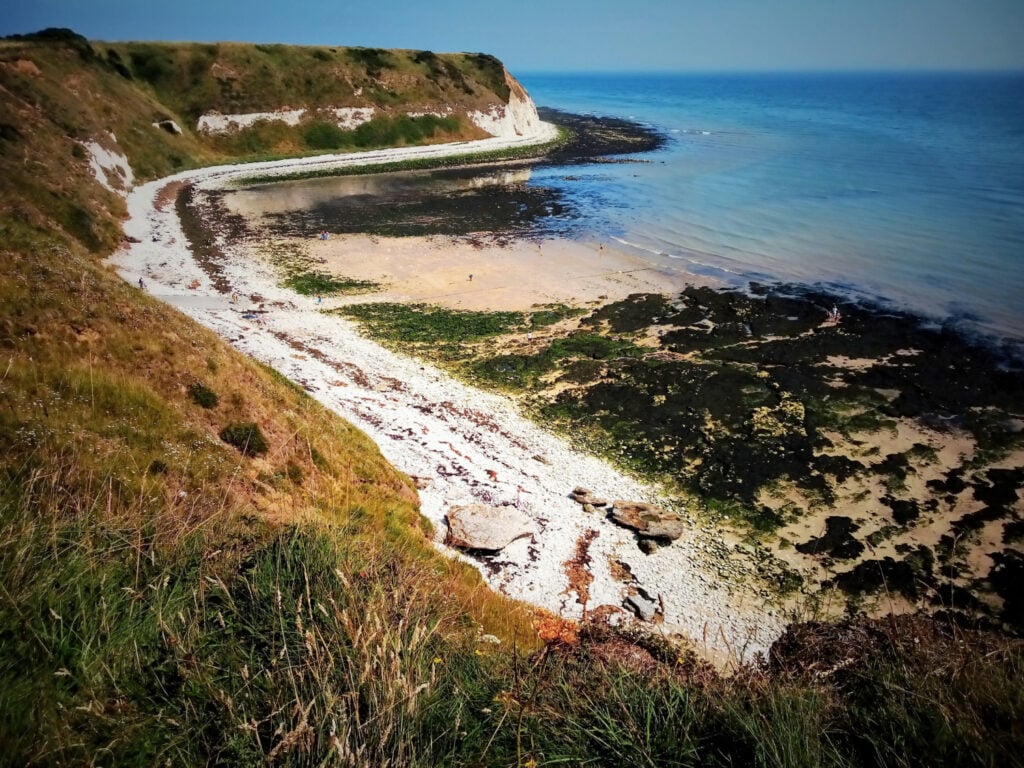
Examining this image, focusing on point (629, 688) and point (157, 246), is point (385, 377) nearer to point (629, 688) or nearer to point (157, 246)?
point (629, 688)

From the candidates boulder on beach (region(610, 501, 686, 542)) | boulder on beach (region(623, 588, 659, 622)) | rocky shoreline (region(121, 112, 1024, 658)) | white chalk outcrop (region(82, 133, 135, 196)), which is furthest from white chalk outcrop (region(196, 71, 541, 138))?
boulder on beach (region(623, 588, 659, 622))

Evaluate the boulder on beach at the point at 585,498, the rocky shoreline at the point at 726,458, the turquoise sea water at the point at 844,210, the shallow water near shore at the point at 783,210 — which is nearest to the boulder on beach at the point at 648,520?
the rocky shoreline at the point at 726,458

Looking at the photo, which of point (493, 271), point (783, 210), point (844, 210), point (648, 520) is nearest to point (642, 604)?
point (648, 520)

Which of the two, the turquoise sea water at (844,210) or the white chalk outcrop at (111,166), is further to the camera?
the white chalk outcrop at (111,166)

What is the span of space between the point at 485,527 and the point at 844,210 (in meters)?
51.6

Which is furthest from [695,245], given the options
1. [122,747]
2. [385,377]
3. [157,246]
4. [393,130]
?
[393,130]

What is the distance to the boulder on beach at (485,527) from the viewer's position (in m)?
14.2

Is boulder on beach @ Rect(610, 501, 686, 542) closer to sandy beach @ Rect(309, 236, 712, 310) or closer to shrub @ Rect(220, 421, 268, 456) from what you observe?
shrub @ Rect(220, 421, 268, 456)

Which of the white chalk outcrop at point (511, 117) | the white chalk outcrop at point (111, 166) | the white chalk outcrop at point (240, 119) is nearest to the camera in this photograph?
the white chalk outcrop at point (111, 166)

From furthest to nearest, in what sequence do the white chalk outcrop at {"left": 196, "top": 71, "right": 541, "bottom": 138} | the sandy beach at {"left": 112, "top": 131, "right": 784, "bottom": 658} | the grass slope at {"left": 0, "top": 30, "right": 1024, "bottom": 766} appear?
1. the white chalk outcrop at {"left": 196, "top": 71, "right": 541, "bottom": 138}
2. the sandy beach at {"left": 112, "top": 131, "right": 784, "bottom": 658}
3. the grass slope at {"left": 0, "top": 30, "right": 1024, "bottom": 766}

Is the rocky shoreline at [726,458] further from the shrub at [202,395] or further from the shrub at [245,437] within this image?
the shrub at [202,395]

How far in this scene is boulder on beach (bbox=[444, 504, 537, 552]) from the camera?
1420cm

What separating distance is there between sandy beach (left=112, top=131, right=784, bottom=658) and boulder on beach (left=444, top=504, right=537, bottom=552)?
1.08ft

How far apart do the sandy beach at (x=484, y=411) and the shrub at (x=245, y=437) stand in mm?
4814
